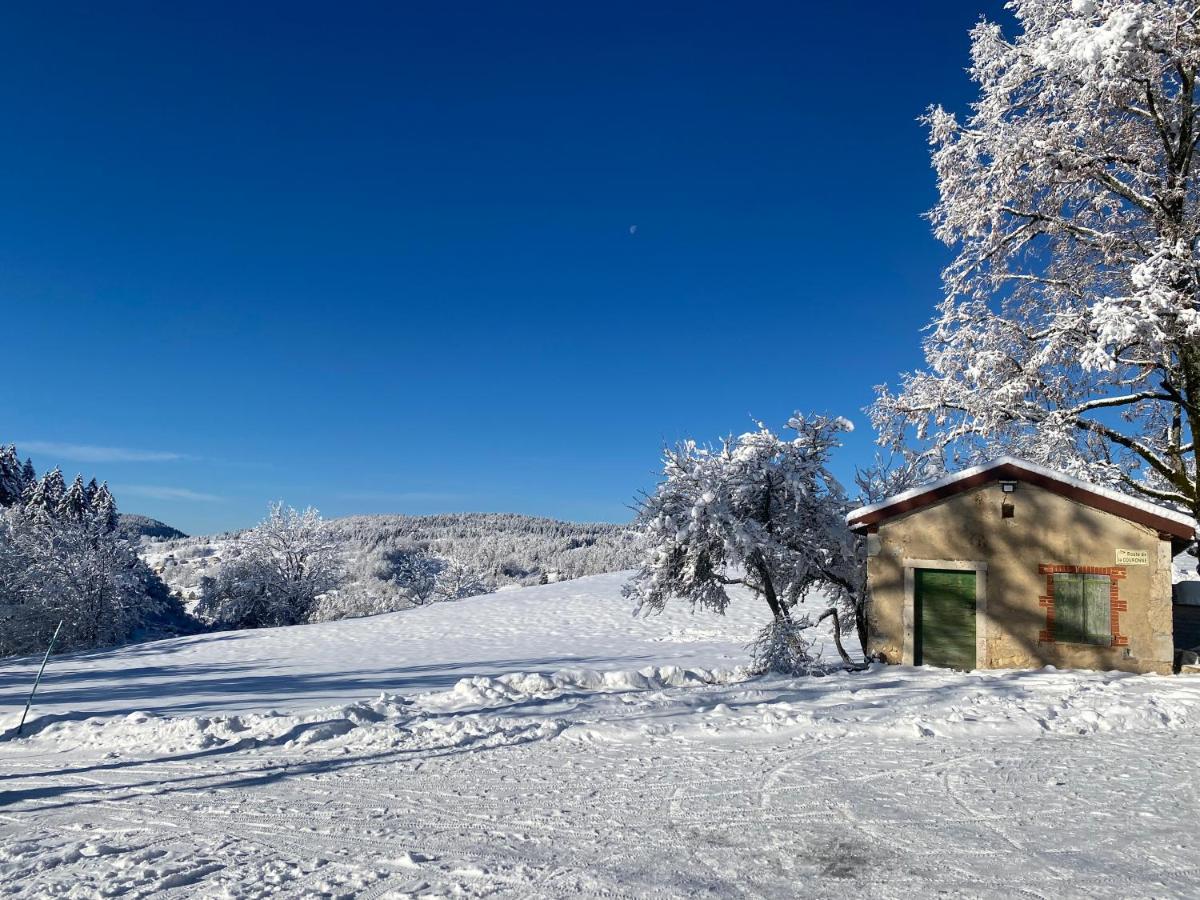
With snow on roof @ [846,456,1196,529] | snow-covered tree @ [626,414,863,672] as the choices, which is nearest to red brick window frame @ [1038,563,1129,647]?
snow on roof @ [846,456,1196,529]

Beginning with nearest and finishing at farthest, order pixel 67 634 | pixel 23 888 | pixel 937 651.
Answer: pixel 23 888 → pixel 937 651 → pixel 67 634

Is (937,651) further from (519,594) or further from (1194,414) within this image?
(519,594)

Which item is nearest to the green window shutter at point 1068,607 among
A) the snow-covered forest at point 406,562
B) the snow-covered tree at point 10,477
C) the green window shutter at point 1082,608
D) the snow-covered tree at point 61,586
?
the green window shutter at point 1082,608

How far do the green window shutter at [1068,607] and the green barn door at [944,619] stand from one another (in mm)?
1387

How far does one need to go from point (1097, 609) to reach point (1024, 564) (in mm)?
1358

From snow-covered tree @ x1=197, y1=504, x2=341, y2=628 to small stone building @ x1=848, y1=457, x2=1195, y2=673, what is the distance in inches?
1599

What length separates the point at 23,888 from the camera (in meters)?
5.34

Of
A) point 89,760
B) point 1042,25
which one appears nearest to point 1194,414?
point 1042,25

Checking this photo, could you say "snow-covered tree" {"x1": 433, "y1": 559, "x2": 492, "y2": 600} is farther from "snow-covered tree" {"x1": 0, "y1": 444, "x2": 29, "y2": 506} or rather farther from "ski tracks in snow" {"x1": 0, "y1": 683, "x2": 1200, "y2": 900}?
"ski tracks in snow" {"x1": 0, "y1": 683, "x2": 1200, "y2": 900}

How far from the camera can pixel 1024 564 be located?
44.7 ft

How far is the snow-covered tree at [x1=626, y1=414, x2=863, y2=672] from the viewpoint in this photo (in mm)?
15461

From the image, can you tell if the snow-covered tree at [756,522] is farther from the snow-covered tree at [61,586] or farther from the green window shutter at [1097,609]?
the snow-covered tree at [61,586]

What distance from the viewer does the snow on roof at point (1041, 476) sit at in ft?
41.5

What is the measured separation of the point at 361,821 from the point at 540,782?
76.1 inches
